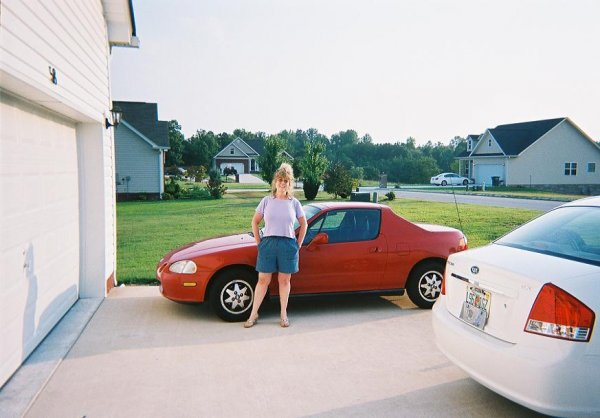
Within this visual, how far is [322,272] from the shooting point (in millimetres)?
7023

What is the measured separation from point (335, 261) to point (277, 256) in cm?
98

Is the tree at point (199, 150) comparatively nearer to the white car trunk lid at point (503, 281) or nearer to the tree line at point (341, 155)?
the tree line at point (341, 155)

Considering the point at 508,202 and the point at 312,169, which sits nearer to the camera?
the point at 508,202

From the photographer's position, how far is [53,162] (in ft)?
20.8

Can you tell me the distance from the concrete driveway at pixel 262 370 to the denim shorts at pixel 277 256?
74 cm

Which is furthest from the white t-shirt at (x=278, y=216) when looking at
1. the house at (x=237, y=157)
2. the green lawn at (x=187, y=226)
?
the house at (x=237, y=157)

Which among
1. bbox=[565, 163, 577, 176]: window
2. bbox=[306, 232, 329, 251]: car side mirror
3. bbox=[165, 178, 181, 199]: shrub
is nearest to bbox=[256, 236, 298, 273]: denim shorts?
bbox=[306, 232, 329, 251]: car side mirror

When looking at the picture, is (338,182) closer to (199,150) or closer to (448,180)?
(448,180)

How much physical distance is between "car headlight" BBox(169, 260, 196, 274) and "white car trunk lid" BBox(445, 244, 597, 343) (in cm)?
328

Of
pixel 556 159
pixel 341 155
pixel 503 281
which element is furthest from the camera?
pixel 341 155

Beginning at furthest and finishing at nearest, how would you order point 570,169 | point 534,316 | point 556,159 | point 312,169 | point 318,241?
point 570,169, point 556,159, point 312,169, point 318,241, point 534,316

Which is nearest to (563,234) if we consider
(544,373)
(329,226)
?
(544,373)

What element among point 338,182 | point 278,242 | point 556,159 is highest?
point 556,159

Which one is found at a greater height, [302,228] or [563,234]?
[563,234]
